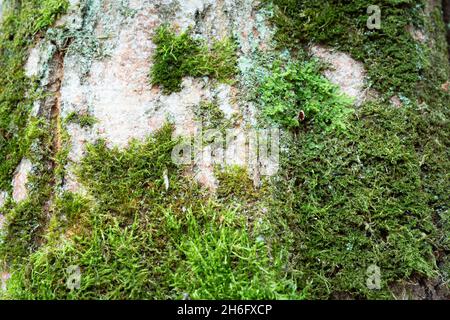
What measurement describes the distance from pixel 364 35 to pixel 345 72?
0.93ft

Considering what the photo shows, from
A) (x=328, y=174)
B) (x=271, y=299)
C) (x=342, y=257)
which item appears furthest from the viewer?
(x=328, y=174)

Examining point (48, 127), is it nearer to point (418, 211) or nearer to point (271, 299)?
point (271, 299)

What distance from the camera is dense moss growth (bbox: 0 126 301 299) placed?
1924 millimetres

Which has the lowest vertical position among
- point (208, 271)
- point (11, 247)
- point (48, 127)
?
point (208, 271)

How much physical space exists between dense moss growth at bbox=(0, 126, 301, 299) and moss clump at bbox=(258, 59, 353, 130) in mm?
440

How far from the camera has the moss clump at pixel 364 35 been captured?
2363 mm

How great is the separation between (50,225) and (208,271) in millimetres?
892

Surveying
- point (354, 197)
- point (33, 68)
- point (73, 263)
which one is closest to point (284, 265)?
point (354, 197)

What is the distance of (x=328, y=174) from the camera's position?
216cm

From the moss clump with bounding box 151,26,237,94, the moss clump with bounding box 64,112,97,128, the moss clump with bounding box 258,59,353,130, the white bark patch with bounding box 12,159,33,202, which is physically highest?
the moss clump with bounding box 151,26,237,94

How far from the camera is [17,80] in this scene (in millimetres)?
2461
